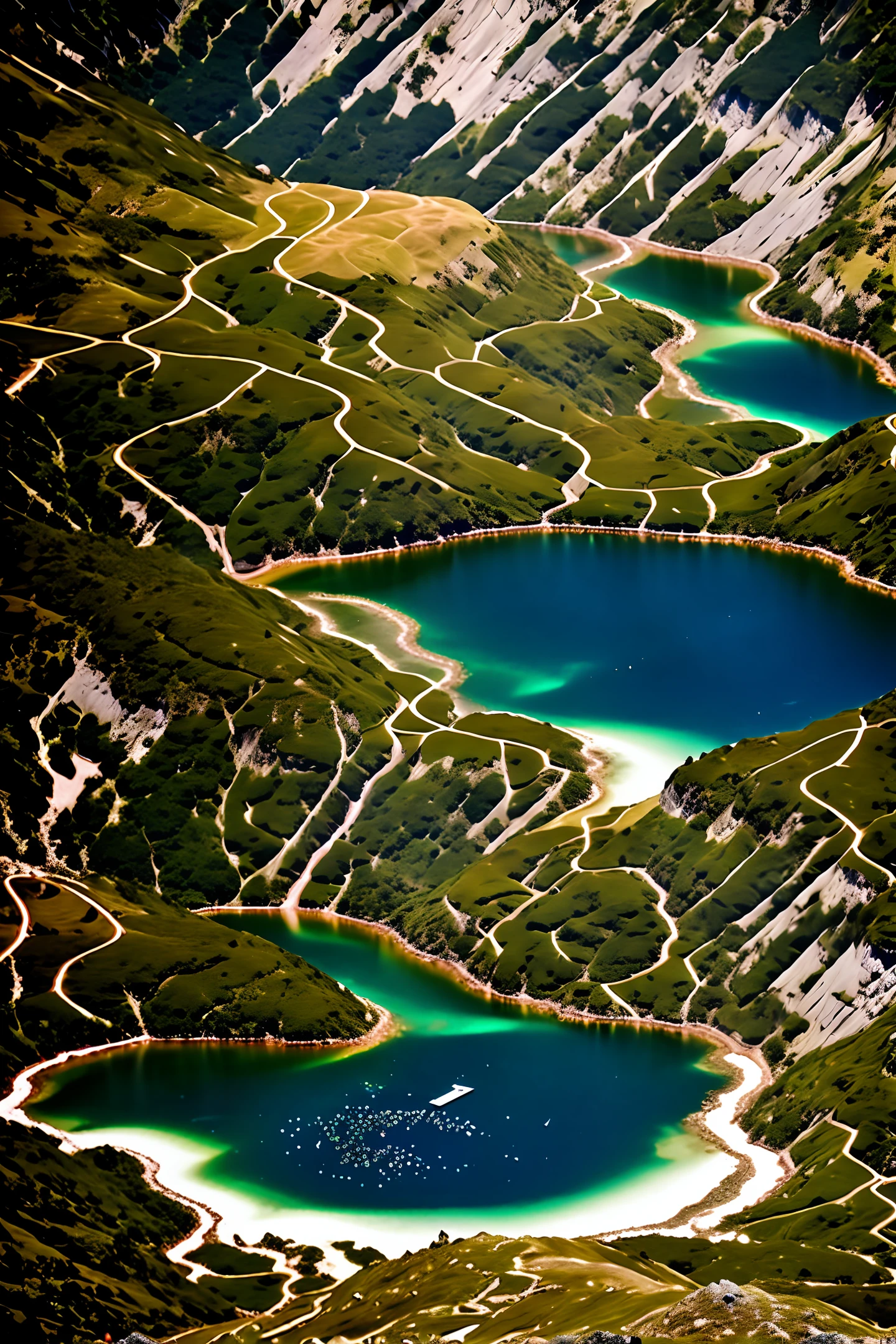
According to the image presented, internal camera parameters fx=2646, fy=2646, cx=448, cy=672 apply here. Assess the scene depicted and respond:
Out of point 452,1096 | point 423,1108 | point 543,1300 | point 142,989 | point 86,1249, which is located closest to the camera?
point 543,1300

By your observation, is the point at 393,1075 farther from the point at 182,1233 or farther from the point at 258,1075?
the point at 182,1233

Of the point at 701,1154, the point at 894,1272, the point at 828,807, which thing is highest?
the point at 828,807

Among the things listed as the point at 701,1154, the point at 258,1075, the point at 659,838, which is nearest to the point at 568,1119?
the point at 701,1154

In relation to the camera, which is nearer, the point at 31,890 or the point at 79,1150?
the point at 79,1150

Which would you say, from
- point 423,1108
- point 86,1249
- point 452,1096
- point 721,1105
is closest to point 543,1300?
point 86,1249

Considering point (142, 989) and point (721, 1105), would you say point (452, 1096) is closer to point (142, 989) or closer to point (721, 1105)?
point (721, 1105)

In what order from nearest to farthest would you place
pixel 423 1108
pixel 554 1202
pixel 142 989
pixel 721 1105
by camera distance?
pixel 554 1202 → pixel 721 1105 → pixel 423 1108 → pixel 142 989

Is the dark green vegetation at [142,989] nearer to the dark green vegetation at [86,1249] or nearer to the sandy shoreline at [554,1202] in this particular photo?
the sandy shoreline at [554,1202]
